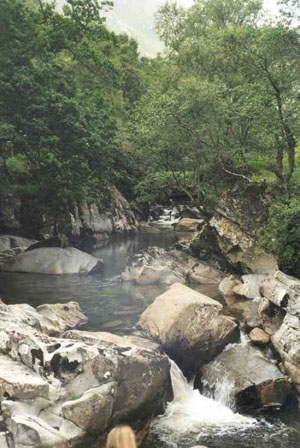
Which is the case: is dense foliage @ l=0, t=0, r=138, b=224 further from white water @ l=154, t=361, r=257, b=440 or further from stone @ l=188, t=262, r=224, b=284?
white water @ l=154, t=361, r=257, b=440

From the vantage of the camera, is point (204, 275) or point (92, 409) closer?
point (92, 409)

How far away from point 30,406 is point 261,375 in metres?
7.10

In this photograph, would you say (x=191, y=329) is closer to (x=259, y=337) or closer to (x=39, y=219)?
(x=259, y=337)

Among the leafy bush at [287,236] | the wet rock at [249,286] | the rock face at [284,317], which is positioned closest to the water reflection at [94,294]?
the wet rock at [249,286]

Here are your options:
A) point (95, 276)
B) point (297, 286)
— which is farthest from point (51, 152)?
point (297, 286)

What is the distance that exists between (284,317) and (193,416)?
17.7 ft

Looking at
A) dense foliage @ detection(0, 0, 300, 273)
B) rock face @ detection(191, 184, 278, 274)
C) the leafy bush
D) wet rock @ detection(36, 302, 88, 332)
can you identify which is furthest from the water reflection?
dense foliage @ detection(0, 0, 300, 273)

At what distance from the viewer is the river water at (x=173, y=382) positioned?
10531 mm

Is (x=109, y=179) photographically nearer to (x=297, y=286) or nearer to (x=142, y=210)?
(x=297, y=286)

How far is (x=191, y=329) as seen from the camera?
46.2 ft

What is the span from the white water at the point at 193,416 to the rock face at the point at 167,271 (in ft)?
36.8

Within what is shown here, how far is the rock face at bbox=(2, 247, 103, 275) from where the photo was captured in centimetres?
2606

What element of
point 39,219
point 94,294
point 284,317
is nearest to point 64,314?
point 94,294

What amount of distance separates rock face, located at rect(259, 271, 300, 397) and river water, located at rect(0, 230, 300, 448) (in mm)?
1686
